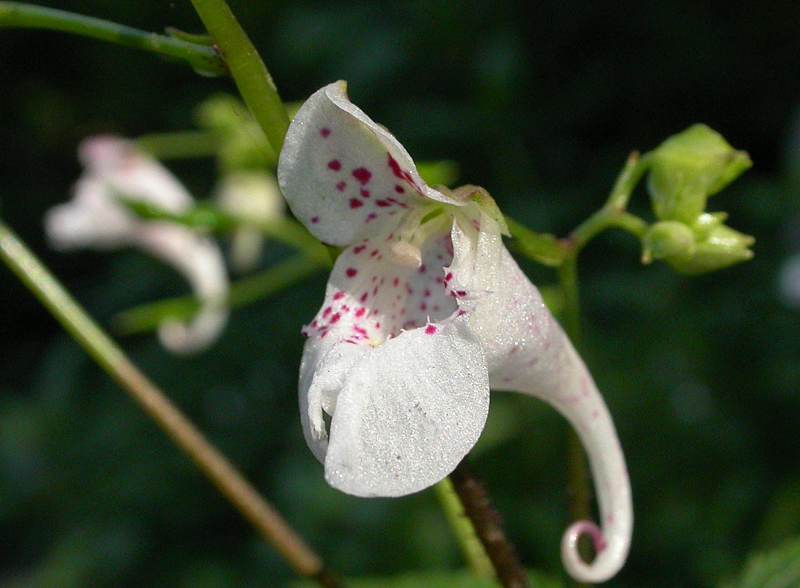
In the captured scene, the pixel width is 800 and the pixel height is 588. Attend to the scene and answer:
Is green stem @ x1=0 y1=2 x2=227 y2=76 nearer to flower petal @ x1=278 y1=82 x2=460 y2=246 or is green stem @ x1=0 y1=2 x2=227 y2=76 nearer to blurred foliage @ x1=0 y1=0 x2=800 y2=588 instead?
Result: flower petal @ x1=278 y1=82 x2=460 y2=246

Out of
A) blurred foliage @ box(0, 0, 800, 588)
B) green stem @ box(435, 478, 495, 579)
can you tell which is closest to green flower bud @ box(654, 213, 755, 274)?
green stem @ box(435, 478, 495, 579)

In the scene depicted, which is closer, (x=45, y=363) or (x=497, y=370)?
(x=497, y=370)

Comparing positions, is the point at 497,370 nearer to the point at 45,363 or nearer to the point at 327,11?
the point at 327,11

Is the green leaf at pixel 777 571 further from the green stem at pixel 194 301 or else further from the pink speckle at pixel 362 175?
the green stem at pixel 194 301

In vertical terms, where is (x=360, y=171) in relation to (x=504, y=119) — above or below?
above

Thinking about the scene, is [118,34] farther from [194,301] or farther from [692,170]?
[194,301]

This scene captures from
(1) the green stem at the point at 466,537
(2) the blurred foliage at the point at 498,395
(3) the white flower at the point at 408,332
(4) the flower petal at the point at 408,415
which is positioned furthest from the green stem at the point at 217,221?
(2) the blurred foliage at the point at 498,395

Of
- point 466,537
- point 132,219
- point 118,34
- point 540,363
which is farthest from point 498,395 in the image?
point 118,34

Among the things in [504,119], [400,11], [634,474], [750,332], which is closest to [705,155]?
[634,474]
